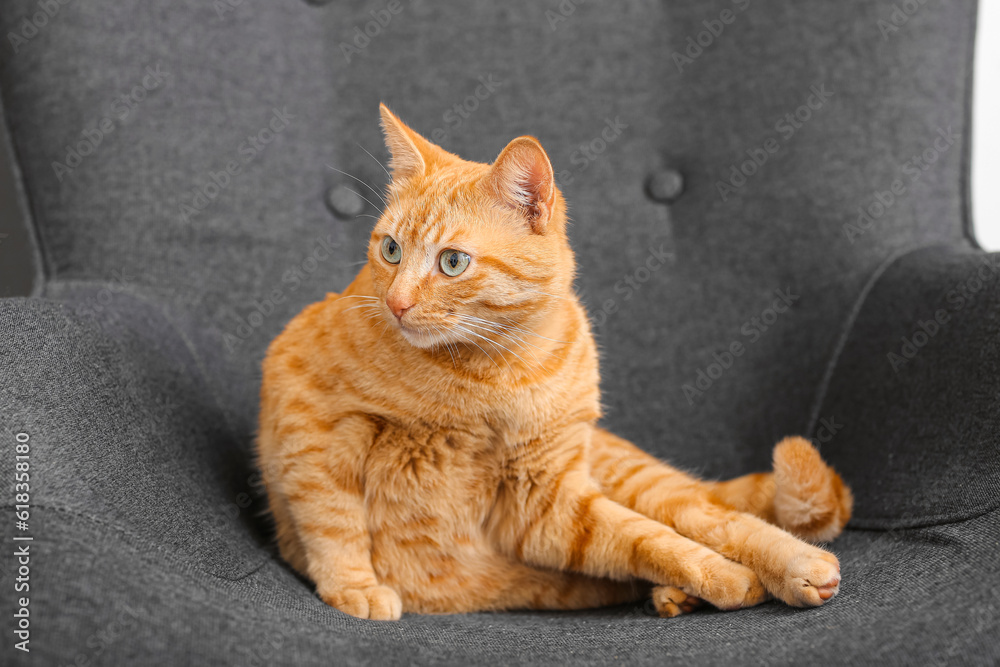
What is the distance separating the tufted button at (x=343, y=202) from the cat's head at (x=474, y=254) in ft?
2.40

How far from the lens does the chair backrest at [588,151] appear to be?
1.71m

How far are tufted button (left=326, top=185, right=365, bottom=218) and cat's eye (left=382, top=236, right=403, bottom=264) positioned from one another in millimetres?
787

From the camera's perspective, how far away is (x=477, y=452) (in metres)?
1.26

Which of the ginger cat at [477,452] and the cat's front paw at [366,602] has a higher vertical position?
the ginger cat at [477,452]

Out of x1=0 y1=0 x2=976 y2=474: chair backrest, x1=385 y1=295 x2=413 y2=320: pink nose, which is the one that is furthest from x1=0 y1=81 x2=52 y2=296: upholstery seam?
x1=385 y1=295 x2=413 y2=320: pink nose

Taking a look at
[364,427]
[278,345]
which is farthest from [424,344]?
[278,345]

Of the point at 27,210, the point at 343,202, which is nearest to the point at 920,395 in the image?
the point at 343,202

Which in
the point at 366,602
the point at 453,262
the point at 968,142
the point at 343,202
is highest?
the point at 968,142

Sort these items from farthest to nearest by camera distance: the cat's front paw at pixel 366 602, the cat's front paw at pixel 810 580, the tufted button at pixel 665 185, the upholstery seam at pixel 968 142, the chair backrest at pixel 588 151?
the tufted button at pixel 665 185, the upholstery seam at pixel 968 142, the chair backrest at pixel 588 151, the cat's front paw at pixel 366 602, the cat's front paw at pixel 810 580

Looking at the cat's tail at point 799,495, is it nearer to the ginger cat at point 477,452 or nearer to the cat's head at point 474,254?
the ginger cat at point 477,452

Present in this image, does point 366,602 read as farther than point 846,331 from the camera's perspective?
No

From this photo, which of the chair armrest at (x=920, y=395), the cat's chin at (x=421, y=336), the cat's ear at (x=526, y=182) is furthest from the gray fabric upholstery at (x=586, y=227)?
the cat's ear at (x=526, y=182)

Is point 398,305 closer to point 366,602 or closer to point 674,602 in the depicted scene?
point 366,602

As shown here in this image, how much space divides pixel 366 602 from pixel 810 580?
70cm
